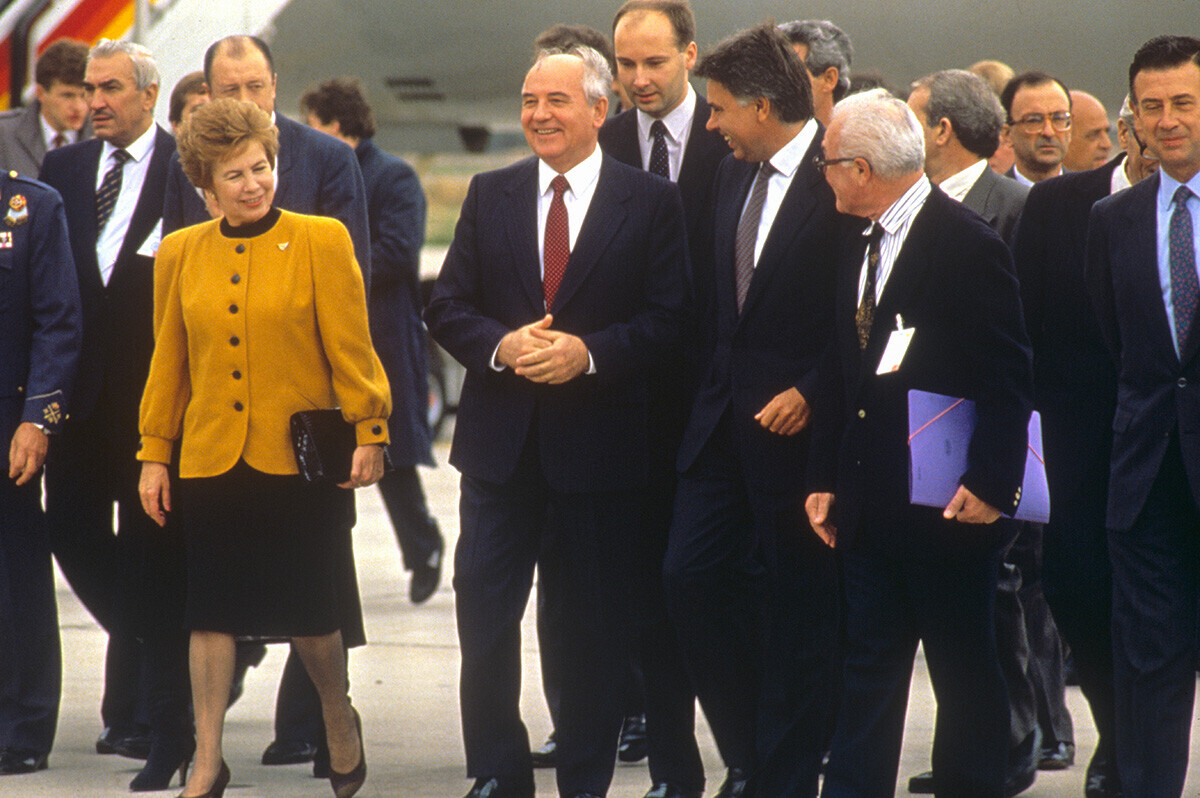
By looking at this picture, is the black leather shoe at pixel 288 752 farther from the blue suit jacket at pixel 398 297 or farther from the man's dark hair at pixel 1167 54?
the man's dark hair at pixel 1167 54

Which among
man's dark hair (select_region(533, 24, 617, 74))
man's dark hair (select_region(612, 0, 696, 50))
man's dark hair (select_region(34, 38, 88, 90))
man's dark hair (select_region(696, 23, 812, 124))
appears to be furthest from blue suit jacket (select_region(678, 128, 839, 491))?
man's dark hair (select_region(34, 38, 88, 90))

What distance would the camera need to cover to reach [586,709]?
13.6ft

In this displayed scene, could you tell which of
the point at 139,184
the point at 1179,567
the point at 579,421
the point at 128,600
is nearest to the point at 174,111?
the point at 139,184

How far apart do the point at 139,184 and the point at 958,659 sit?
110 inches

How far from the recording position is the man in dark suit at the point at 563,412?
4129 mm

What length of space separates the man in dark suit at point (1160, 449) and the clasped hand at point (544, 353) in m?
1.27

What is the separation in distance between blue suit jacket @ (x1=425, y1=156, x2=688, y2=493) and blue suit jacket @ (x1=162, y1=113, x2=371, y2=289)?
57cm

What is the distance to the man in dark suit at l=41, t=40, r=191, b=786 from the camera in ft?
16.0

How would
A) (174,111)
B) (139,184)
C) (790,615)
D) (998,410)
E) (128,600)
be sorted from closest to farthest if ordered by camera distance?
(998,410), (790,615), (128,600), (139,184), (174,111)

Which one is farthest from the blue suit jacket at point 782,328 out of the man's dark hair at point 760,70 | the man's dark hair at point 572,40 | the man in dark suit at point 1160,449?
the man's dark hair at point 572,40

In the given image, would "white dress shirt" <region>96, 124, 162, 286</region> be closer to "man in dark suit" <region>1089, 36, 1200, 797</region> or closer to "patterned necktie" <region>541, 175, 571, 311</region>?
"patterned necktie" <region>541, 175, 571, 311</region>

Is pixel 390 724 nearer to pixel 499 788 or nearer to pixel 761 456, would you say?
pixel 499 788

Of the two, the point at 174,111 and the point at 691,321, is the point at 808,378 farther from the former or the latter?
the point at 174,111

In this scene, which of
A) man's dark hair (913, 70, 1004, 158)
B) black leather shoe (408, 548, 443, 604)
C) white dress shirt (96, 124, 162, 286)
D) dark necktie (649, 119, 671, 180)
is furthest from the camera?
black leather shoe (408, 548, 443, 604)
